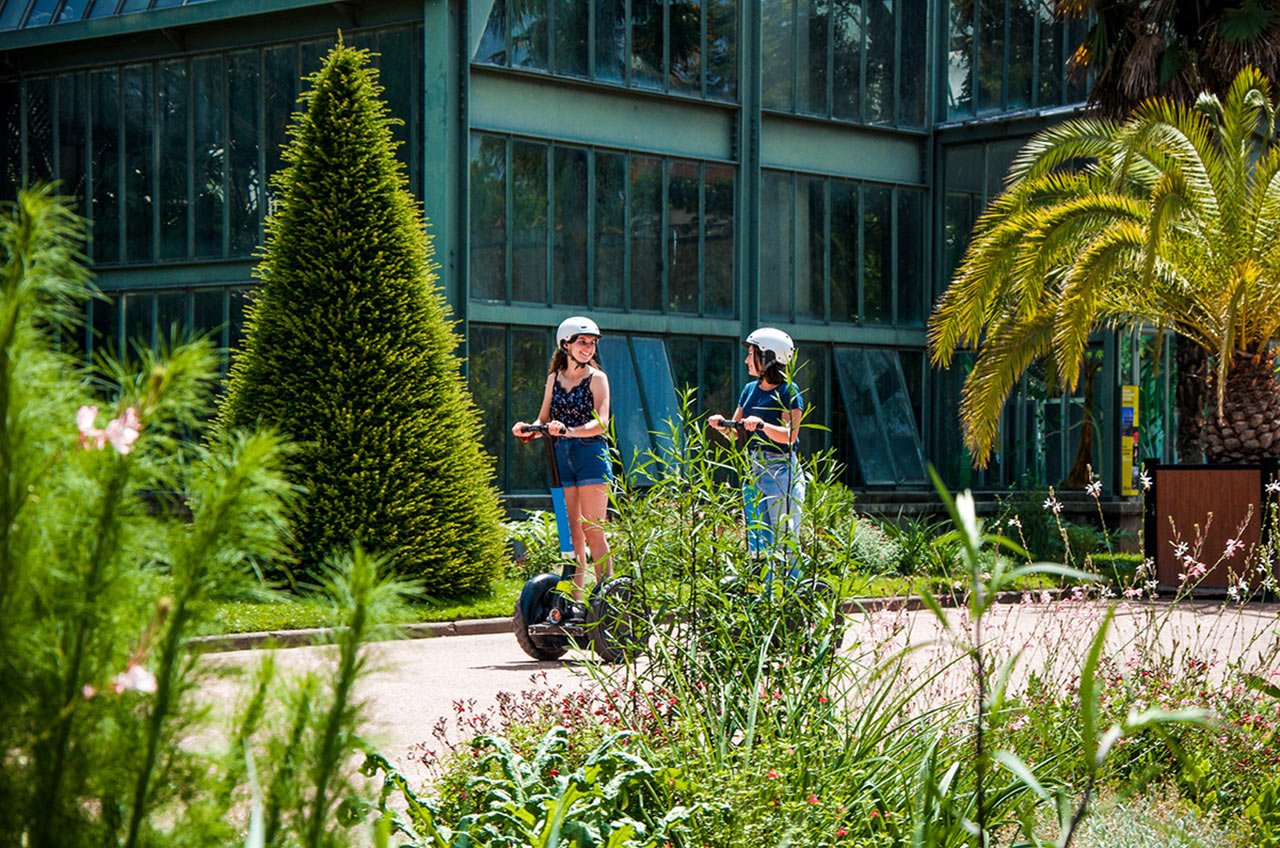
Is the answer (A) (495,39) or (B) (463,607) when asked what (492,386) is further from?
(B) (463,607)

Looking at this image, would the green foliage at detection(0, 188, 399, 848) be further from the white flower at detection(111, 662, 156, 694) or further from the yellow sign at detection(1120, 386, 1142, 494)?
the yellow sign at detection(1120, 386, 1142, 494)

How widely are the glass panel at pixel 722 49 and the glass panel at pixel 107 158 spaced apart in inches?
330

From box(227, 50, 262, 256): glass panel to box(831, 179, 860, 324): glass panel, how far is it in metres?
8.72

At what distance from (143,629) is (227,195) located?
20185mm

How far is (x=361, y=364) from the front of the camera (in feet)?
43.4

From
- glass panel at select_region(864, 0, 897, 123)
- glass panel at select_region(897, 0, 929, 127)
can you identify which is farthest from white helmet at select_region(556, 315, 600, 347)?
glass panel at select_region(897, 0, 929, 127)

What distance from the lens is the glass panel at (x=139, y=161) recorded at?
2134cm

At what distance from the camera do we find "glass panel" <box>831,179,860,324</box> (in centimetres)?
2369

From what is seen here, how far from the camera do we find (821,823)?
3621 millimetres

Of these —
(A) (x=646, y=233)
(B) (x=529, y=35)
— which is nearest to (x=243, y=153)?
(B) (x=529, y=35)

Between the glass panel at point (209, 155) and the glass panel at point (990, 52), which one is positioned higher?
the glass panel at point (990, 52)

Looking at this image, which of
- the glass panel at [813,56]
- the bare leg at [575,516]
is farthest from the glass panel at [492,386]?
the bare leg at [575,516]

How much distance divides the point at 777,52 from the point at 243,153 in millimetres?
7922

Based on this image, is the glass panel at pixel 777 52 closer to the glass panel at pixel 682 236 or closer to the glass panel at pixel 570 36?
the glass panel at pixel 682 236
